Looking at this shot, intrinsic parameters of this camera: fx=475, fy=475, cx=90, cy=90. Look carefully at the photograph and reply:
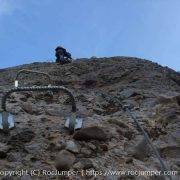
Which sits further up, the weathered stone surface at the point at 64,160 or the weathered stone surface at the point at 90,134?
the weathered stone surface at the point at 90,134

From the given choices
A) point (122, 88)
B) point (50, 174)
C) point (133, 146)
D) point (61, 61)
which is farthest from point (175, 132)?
point (61, 61)

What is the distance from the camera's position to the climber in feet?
44.0

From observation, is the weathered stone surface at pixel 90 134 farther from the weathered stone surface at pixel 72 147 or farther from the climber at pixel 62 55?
the climber at pixel 62 55

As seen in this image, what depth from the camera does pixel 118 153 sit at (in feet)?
19.0

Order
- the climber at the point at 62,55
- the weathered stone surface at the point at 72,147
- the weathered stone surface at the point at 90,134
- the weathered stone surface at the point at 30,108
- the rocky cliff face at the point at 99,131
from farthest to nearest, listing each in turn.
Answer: the climber at the point at 62,55 → the weathered stone surface at the point at 30,108 → the weathered stone surface at the point at 90,134 → the weathered stone surface at the point at 72,147 → the rocky cliff face at the point at 99,131

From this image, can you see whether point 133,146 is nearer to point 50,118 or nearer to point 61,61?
point 50,118

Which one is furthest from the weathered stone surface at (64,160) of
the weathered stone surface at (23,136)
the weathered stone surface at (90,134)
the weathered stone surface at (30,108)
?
the weathered stone surface at (30,108)

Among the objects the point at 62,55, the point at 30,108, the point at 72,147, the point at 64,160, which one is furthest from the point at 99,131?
the point at 62,55

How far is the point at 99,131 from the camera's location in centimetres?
601

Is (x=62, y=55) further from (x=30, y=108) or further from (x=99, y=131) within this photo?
(x=99, y=131)

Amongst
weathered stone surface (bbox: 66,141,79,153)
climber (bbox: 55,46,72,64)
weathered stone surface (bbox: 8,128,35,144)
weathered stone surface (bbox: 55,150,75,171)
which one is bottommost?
weathered stone surface (bbox: 55,150,75,171)

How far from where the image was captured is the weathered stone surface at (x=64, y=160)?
5262 mm

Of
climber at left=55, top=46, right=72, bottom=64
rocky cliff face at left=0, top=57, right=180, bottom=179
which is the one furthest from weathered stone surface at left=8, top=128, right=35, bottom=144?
climber at left=55, top=46, right=72, bottom=64

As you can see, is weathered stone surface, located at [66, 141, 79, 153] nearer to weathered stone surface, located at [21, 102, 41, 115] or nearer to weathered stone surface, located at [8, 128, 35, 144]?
weathered stone surface, located at [8, 128, 35, 144]
